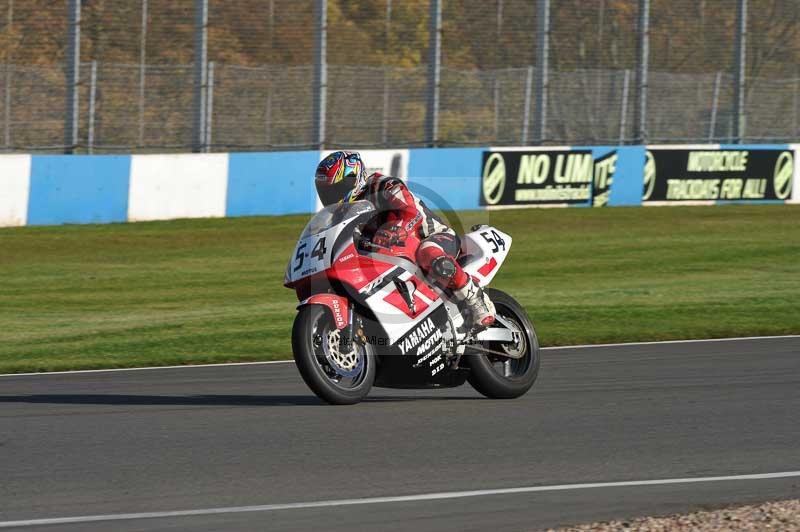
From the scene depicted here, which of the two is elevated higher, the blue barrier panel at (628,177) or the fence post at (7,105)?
the fence post at (7,105)

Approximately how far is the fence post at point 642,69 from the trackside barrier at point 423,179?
3.88 feet

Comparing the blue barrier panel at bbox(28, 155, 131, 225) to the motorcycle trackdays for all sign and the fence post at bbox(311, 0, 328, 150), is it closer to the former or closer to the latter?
the fence post at bbox(311, 0, 328, 150)

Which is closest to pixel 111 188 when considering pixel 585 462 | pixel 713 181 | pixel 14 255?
pixel 14 255

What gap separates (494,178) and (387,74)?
2984mm

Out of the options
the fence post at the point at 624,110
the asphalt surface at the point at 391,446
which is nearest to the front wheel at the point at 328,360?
the asphalt surface at the point at 391,446

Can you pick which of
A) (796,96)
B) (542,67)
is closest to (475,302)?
(542,67)

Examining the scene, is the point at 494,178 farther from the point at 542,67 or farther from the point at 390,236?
Result: the point at 390,236

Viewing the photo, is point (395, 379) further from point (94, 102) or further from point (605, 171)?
point (605, 171)

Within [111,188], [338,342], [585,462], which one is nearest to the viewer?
[585,462]

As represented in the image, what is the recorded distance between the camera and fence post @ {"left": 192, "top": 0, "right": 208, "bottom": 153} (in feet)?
77.2

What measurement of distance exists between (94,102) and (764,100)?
48.9ft

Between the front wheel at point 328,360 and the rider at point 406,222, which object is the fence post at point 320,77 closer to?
the rider at point 406,222

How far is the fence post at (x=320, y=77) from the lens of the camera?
82.1 feet

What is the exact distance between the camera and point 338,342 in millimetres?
8453
